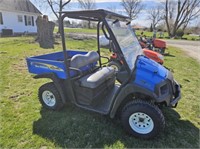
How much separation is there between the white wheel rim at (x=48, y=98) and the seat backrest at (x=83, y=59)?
79 cm

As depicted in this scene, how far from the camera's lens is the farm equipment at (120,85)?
2639mm

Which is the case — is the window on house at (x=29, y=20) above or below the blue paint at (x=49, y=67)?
above

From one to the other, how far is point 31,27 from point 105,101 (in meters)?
23.2

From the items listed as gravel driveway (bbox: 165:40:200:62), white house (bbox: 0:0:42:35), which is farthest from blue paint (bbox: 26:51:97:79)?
white house (bbox: 0:0:42:35)

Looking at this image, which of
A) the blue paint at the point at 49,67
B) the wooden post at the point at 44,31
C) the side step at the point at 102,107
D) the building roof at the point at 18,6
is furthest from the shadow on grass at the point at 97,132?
the building roof at the point at 18,6

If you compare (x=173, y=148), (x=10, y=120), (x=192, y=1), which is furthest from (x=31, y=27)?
(x=192, y=1)

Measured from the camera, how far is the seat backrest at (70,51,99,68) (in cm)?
335

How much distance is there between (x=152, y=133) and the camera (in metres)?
2.67

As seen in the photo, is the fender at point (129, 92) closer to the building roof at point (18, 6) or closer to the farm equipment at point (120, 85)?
the farm equipment at point (120, 85)

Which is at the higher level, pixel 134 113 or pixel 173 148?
pixel 134 113

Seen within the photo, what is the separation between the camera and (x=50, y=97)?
3.59m

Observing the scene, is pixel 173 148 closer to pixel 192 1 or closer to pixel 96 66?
pixel 96 66

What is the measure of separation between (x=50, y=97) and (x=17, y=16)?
21.4 m

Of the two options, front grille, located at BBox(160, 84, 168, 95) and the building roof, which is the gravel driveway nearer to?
front grille, located at BBox(160, 84, 168, 95)
